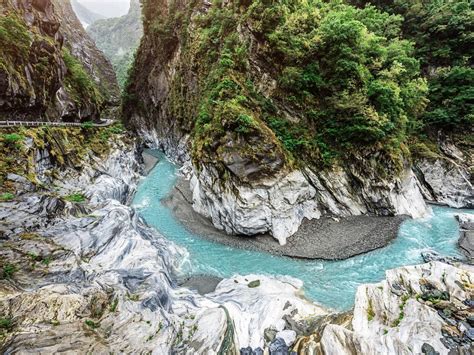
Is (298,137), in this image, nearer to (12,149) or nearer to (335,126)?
(335,126)

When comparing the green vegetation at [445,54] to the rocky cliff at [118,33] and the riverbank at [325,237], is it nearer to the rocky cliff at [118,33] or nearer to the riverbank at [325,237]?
the riverbank at [325,237]

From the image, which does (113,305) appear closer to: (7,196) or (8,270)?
(8,270)

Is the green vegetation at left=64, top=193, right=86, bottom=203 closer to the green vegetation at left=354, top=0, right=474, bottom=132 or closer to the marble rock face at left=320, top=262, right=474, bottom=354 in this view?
the marble rock face at left=320, top=262, right=474, bottom=354

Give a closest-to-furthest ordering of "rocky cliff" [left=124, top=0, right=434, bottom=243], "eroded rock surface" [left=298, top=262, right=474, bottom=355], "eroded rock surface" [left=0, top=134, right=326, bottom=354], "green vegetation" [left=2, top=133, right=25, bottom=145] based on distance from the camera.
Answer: "eroded rock surface" [left=298, top=262, right=474, bottom=355] < "eroded rock surface" [left=0, top=134, right=326, bottom=354] < "green vegetation" [left=2, top=133, right=25, bottom=145] < "rocky cliff" [left=124, top=0, right=434, bottom=243]

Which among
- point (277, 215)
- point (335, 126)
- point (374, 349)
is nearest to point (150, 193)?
point (277, 215)

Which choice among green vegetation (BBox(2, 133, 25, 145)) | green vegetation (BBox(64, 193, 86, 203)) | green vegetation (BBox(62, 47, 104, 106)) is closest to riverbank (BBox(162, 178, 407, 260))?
green vegetation (BBox(64, 193, 86, 203))

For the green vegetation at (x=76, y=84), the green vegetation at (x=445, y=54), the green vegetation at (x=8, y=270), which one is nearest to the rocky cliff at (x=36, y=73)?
the green vegetation at (x=76, y=84)
